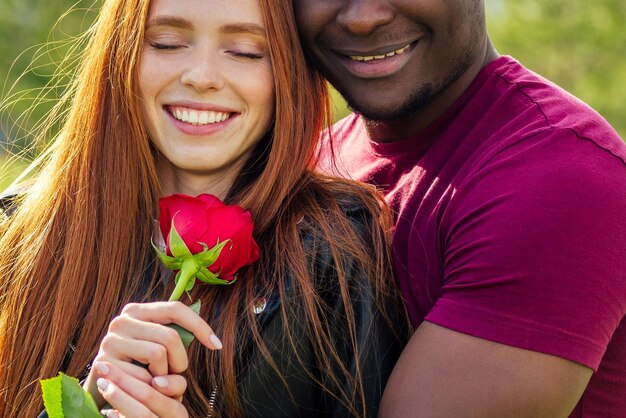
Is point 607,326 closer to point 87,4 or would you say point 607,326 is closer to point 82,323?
point 82,323

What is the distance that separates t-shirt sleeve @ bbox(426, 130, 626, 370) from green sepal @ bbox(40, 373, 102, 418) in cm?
98

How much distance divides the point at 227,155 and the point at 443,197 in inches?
26.6

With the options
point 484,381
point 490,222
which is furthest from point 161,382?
point 490,222

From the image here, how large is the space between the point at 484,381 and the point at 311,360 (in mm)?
502

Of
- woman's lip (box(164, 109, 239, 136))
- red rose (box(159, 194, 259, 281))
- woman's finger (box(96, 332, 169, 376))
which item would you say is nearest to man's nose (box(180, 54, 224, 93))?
woman's lip (box(164, 109, 239, 136))

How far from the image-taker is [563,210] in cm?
253

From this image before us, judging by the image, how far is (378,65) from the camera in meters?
3.13

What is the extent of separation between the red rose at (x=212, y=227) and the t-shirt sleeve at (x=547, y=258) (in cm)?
56

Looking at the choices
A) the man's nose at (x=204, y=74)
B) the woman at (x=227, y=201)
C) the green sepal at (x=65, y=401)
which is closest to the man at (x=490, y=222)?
the woman at (x=227, y=201)

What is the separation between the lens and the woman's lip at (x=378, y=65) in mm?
3105

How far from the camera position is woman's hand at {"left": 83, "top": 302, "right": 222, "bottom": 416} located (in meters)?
2.21

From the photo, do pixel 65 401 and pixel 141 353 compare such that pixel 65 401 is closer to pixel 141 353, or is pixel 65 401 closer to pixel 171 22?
pixel 141 353

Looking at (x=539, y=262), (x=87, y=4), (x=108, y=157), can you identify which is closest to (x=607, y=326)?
(x=539, y=262)

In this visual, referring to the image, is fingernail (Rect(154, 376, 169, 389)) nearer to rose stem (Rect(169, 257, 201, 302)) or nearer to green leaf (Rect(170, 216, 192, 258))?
rose stem (Rect(169, 257, 201, 302))
